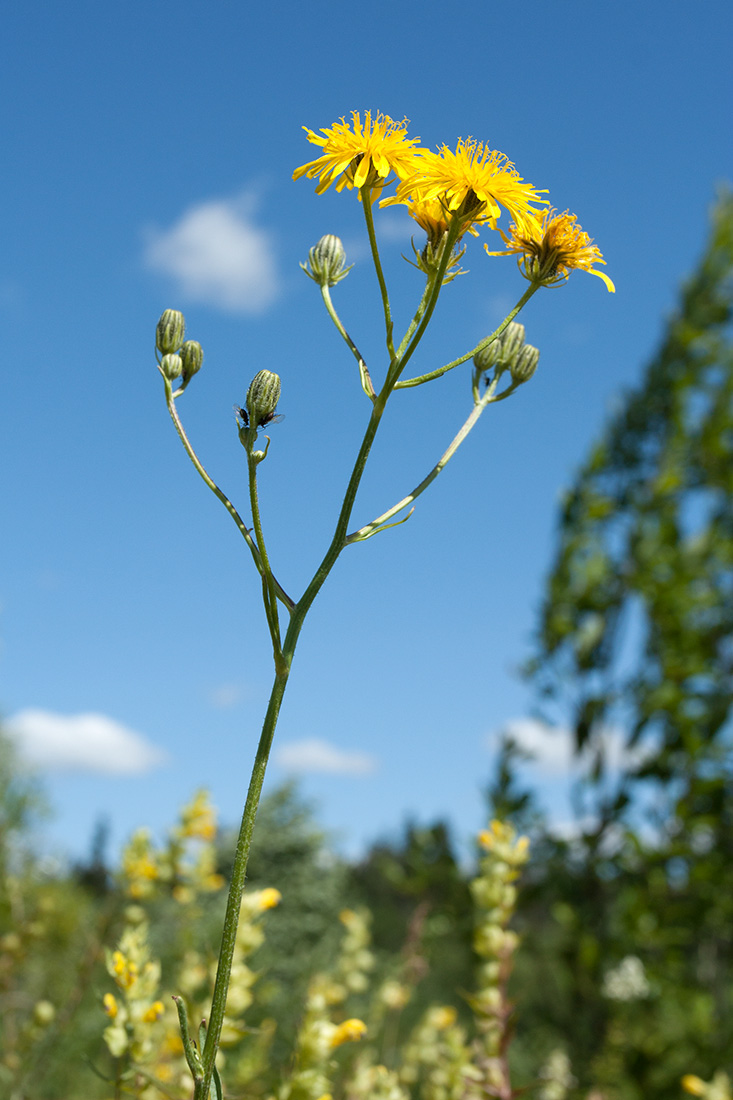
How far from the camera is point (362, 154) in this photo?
128 centimetres

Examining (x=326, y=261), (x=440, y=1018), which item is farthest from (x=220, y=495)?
(x=440, y=1018)

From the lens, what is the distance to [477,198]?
124 centimetres

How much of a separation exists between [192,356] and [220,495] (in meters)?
0.33

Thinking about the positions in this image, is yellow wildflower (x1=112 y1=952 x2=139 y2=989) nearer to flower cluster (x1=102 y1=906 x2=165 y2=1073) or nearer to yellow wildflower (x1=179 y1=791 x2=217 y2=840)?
flower cluster (x1=102 y1=906 x2=165 y2=1073)

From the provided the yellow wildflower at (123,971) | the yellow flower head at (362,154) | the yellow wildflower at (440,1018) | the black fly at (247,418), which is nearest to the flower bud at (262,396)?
the black fly at (247,418)

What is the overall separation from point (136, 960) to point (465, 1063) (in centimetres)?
79

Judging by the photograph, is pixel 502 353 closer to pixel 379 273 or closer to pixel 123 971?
pixel 379 273

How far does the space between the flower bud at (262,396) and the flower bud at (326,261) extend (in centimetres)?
24

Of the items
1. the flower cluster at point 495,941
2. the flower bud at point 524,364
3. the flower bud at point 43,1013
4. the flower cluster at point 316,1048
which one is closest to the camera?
the flower cluster at point 316,1048

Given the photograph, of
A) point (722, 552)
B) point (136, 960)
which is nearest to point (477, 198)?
point (136, 960)

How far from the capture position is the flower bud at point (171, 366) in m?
1.37

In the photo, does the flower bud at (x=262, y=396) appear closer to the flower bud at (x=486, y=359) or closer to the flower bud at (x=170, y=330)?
the flower bud at (x=170, y=330)

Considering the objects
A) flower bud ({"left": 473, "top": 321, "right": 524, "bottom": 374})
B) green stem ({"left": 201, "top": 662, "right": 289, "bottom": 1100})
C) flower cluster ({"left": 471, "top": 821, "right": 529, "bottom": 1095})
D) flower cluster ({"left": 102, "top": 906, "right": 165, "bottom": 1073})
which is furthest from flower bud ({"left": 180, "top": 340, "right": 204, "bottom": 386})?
flower cluster ({"left": 471, "top": 821, "right": 529, "bottom": 1095})

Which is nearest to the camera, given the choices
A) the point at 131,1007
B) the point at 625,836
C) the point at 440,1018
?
the point at 131,1007
